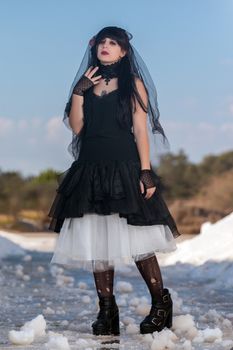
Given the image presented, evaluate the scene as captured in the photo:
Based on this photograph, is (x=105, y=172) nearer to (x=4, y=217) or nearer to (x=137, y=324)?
(x=137, y=324)

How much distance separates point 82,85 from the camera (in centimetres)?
493

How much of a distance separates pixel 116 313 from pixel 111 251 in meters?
0.52

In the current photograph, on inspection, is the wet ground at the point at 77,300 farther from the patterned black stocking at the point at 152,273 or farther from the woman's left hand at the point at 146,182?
the woman's left hand at the point at 146,182

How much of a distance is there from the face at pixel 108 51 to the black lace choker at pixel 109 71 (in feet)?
0.08

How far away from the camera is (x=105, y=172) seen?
4730 millimetres

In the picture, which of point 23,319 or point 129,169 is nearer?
point 129,169

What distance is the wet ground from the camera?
4934 mm

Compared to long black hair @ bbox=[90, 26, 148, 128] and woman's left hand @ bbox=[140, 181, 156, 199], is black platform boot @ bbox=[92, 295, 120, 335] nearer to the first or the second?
woman's left hand @ bbox=[140, 181, 156, 199]

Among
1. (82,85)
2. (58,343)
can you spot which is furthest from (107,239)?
(82,85)

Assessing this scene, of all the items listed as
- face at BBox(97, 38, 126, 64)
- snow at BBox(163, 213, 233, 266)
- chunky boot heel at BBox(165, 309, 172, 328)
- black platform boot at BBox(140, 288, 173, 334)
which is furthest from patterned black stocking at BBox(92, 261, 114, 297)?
snow at BBox(163, 213, 233, 266)

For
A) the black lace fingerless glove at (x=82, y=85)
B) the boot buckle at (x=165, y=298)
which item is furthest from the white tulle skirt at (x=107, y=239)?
the black lace fingerless glove at (x=82, y=85)

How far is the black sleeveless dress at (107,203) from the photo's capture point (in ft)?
15.4

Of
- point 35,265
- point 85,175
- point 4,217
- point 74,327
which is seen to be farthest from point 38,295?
point 4,217

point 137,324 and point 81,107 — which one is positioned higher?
point 81,107
